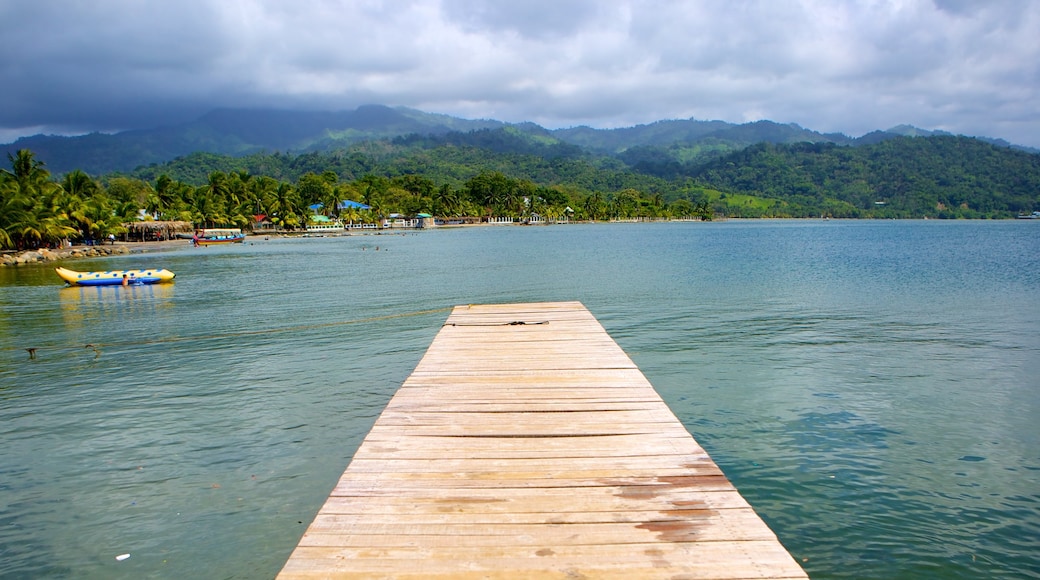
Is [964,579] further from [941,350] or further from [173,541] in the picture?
[941,350]

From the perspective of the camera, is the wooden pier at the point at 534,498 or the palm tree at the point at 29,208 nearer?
the wooden pier at the point at 534,498

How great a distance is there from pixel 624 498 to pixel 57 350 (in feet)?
67.6

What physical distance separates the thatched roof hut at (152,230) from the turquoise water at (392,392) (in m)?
90.2

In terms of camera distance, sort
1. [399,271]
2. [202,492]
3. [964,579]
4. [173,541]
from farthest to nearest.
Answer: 1. [399,271]
2. [202,492]
3. [173,541]
4. [964,579]

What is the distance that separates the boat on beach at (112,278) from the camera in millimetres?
39188

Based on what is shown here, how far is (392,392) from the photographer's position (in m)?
13.5

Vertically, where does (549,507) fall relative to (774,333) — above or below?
above

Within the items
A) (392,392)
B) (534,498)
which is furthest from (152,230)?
(534,498)

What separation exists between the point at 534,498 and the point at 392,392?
352 inches

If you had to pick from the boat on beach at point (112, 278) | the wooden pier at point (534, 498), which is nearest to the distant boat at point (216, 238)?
the boat on beach at point (112, 278)

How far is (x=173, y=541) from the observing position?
294 inches

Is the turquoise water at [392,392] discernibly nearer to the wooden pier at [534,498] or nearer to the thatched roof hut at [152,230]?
the wooden pier at [534,498]

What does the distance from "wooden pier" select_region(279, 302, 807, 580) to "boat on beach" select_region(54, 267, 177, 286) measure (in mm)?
38487

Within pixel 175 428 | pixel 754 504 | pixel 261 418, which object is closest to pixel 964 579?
pixel 754 504
